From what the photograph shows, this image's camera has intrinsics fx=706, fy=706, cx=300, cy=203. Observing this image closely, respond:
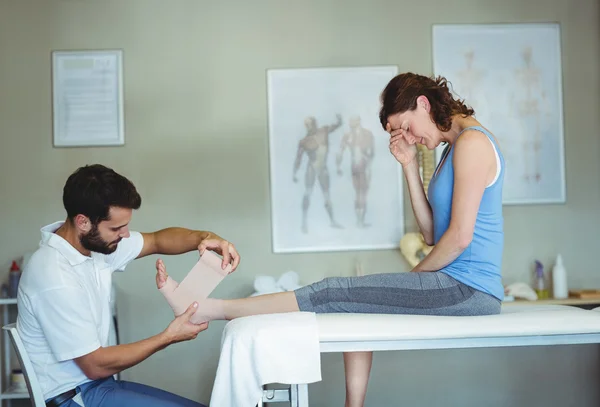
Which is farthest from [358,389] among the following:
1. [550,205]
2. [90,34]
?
[90,34]

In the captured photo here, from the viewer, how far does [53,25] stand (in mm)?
3326

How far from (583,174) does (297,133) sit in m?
1.40

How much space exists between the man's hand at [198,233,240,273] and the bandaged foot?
0.03m

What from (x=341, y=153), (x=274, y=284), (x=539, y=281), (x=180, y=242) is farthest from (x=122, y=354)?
(x=539, y=281)

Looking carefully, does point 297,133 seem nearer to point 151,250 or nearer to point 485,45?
point 485,45

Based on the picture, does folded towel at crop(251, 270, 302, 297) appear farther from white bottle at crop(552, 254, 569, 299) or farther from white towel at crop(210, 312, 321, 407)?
white towel at crop(210, 312, 321, 407)

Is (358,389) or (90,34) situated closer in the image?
(358,389)

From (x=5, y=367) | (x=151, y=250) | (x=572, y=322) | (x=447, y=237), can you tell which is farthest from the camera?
(x=5, y=367)

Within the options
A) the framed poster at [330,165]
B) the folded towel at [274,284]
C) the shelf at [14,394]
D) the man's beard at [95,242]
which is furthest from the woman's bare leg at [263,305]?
the shelf at [14,394]

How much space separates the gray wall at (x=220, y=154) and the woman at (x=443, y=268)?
54.9 inches

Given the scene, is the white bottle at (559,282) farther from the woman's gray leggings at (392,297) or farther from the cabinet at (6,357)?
the cabinet at (6,357)

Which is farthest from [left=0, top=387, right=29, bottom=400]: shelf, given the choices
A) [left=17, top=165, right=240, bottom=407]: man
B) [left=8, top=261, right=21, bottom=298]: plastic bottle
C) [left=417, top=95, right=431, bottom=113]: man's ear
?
[left=417, top=95, right=431, bottom=113]: man's ear

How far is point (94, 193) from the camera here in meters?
1.81

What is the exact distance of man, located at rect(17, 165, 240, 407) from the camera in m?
1.74
